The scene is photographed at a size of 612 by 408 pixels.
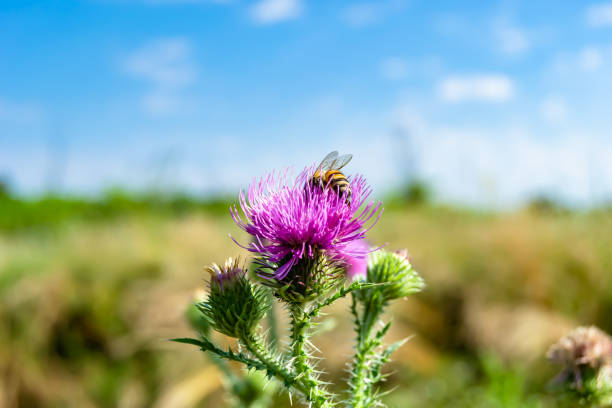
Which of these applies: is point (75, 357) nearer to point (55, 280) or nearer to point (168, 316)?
point (55, 280)

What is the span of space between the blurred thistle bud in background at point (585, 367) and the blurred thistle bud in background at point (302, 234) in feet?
2.88

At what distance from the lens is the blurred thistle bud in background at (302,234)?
125 cm

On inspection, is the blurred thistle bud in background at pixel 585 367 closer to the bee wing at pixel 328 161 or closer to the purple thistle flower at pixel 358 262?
the purple thistle flower at pixel 358 262

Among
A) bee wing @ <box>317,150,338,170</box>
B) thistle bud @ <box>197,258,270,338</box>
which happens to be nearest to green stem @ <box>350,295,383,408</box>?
thistle bud @ <box>197,258,270,338</box>

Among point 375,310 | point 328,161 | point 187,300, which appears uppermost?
point 328,161

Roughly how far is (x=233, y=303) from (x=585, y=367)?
1149 millimetres

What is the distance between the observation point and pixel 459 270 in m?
7.50

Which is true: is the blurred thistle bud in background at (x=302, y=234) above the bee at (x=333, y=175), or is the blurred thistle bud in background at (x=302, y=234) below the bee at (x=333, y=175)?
below

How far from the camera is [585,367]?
1595 mm

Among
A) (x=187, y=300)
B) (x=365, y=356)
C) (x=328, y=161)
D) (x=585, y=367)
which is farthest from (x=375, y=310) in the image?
(x=187, y=300)

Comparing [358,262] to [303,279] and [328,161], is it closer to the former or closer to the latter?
[328,161]

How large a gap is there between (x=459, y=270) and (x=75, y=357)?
551cm

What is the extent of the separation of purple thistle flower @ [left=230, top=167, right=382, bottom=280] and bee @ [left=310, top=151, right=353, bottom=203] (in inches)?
2.8

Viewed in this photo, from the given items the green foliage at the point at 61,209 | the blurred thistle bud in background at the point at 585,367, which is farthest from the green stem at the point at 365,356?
the green foliage at the point at 61,209
